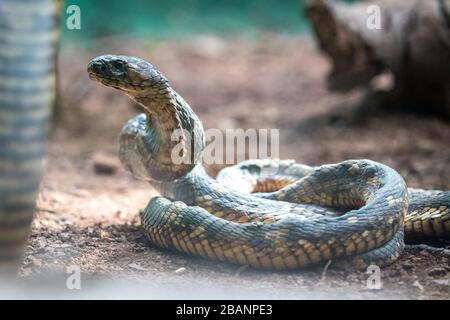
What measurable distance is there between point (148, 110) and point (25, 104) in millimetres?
1916

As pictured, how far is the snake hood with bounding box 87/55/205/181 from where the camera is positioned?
4.70 meters

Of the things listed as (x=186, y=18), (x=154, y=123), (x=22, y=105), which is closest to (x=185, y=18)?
(x=186, y=18)

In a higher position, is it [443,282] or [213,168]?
[213,168]

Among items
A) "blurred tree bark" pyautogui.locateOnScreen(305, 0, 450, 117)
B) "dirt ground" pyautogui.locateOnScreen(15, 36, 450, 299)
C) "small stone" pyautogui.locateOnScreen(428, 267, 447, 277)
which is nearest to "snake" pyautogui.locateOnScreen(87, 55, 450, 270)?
"dirt ground" pyautogui.locateOnScreen(15, 36, 450, 299)

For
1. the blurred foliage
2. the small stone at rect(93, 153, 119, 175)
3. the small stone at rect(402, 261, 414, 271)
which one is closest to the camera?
the small stone at rect(402, 261, 414, 271)

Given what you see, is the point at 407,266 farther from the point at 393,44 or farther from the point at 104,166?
the point at 393,44

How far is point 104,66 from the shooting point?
4.70 metres

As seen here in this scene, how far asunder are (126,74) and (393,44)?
18.6 ft

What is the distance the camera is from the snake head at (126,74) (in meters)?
4.69

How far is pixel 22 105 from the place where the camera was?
3.05m

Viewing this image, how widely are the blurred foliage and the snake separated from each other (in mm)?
12584

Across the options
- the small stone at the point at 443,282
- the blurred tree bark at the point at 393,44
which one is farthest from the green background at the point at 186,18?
the small stone at the point at 443,282

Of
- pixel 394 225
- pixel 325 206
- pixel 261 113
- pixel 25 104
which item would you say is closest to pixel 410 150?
pixel 261 113

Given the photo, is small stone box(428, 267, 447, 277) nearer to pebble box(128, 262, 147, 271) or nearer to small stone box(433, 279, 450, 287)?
small stone box(433, 279, 450, 287)
